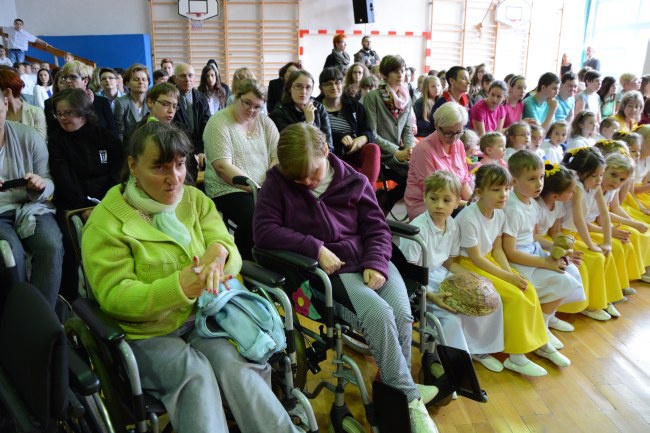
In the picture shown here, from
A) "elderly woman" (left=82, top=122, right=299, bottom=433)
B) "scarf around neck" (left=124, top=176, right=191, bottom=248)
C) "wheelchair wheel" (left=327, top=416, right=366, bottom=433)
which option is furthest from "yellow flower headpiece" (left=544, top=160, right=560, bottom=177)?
"scarf around neck" (left=124, top=176, right=191, bottom=248)

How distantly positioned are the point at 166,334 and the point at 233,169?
1.12m

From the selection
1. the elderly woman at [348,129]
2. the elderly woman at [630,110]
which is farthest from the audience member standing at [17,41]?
the elderly woman at [630,110]

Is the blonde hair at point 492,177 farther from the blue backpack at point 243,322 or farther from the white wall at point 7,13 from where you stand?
the white wall at point 7,13

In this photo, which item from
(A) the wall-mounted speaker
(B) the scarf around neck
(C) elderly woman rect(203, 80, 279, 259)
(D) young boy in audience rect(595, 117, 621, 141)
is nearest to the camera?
(B) the scarf around neck

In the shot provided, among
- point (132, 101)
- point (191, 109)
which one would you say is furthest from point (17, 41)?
point (191, 109)

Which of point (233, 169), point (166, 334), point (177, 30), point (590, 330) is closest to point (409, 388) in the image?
point (166, 334)

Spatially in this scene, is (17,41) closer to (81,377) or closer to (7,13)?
(7,13)

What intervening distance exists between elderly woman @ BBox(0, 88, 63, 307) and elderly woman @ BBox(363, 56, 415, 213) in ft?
6.97

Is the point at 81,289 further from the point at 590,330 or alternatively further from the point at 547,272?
the point at 590,330

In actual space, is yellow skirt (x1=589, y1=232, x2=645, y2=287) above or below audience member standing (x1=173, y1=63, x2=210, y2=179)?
below

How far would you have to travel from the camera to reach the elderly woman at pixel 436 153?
248 cm

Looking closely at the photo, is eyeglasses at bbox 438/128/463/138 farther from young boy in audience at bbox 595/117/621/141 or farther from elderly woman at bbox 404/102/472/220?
young boy in audience at bbox 595/117/621/141

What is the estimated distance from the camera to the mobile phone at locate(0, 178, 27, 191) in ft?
6.01

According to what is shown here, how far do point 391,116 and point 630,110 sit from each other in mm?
2377
